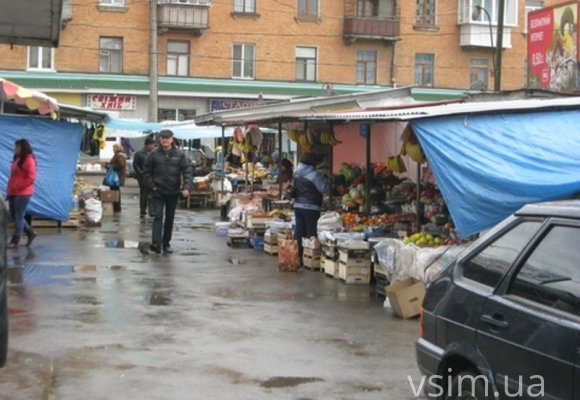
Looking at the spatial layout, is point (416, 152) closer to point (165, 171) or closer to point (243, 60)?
point (165, 171)

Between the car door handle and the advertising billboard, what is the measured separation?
2014 cm

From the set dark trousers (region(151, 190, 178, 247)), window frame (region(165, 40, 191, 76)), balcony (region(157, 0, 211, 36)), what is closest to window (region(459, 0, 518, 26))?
balcony (region(157, 0, 211, 36))

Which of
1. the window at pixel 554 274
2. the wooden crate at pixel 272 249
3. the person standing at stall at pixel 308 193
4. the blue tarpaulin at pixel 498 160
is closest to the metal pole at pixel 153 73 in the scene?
the wooden crate at pixel 272 249

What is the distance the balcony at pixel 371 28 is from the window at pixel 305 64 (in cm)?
193

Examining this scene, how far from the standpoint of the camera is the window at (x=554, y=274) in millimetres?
4715

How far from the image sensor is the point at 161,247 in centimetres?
1603

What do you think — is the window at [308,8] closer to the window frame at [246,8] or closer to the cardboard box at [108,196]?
the window frame at [246,8]

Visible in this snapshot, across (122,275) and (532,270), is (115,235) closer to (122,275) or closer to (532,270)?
(122,275)

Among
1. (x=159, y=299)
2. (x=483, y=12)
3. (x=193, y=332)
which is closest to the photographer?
(x=193, y=332)

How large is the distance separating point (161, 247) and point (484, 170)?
7320 mm

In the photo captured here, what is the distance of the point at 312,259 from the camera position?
47.2ft

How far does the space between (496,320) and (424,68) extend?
1780 inches

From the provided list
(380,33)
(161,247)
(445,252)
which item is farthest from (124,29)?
(445,252)

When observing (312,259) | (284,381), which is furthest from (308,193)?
(284,381)
